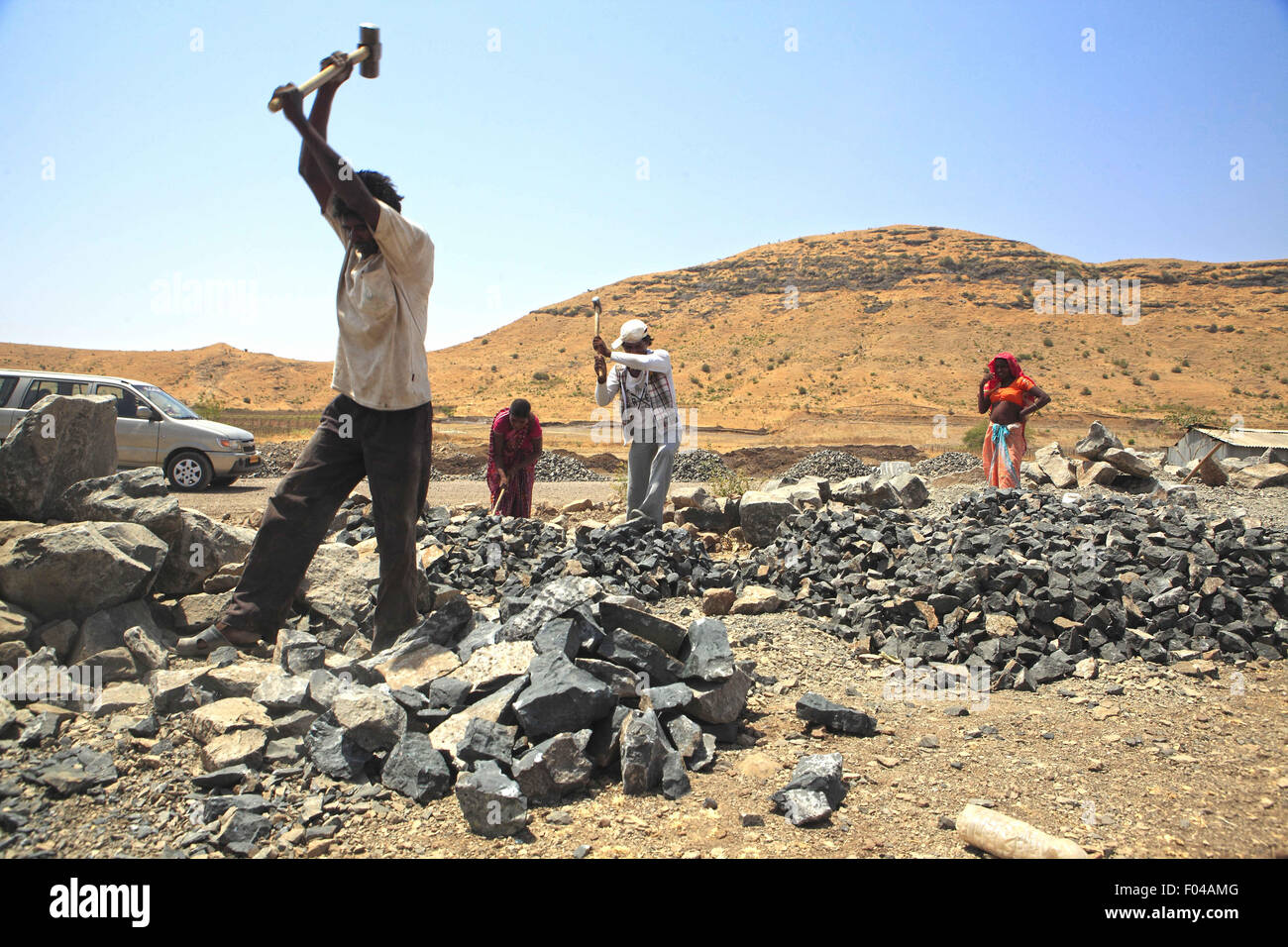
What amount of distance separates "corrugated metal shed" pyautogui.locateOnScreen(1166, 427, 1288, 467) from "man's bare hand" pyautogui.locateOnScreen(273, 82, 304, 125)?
12825mm

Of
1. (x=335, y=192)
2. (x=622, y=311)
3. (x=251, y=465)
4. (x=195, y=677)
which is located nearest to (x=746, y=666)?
(x=195, y=677)

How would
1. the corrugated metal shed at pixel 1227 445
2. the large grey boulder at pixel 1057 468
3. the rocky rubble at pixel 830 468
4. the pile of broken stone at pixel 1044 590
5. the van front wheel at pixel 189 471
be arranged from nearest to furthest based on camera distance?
the pile of broken stone at pixel 1044 590 → the large grey boulder at pixel 1057 468 → the van front wheel at pixel 189 471 → the corrugated metal shed at pixel 1227 445 → the rocky rubble at pixel 830 468

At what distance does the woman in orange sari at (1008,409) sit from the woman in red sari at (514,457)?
4756 millimetres

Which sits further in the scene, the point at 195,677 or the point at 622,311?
the point at 622,311

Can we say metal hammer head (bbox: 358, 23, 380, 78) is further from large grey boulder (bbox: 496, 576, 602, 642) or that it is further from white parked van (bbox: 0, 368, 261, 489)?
white parked van (bbox: 0, 368, 261, 489)

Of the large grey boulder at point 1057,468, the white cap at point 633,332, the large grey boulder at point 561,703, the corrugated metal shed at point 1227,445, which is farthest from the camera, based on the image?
the corrugated metal shed at point 1227,445

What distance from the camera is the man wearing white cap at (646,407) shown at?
6141 mm

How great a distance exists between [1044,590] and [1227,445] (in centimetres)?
995

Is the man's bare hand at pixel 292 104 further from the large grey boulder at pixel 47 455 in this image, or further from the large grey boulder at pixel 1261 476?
the large grey boulder at pixel 1261 476

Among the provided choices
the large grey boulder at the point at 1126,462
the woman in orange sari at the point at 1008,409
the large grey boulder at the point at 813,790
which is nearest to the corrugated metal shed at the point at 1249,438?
the large grey boulder at the point at 1126,462

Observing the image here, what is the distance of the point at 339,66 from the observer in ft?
10.8

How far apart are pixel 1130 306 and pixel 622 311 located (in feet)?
111

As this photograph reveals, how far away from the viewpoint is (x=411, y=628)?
12.1 ft
